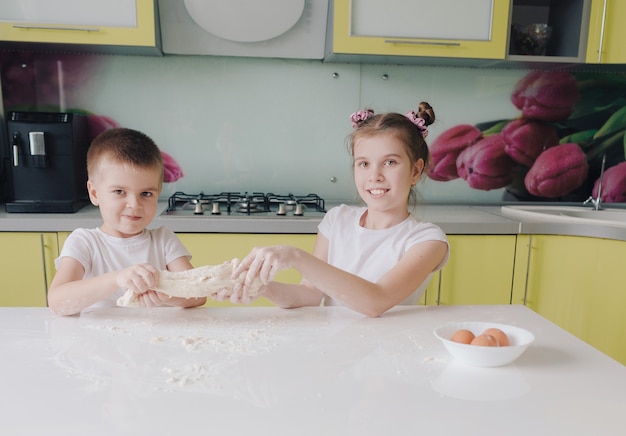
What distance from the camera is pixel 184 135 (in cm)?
244

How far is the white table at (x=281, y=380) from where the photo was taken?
660 mm

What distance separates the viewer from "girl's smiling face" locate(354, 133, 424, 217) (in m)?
1.29

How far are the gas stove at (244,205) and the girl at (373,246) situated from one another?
0.63m

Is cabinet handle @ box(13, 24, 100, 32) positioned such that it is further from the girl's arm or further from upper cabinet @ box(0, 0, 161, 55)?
the girl's arm

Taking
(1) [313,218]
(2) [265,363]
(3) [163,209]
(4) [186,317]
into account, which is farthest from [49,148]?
(2) [265,363]

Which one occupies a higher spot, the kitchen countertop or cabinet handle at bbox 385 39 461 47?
cabinet handle at bbox 385 39 461 47

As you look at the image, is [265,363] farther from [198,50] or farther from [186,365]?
[198,50]

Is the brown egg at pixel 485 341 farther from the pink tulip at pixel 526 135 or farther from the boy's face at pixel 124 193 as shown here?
the pink tulip at pixel 526 135

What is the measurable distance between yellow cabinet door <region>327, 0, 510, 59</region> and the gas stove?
2.19 feet

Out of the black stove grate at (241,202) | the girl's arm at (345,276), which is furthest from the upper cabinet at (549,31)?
the girl's arm at (345,276)

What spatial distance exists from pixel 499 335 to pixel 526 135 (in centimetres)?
192

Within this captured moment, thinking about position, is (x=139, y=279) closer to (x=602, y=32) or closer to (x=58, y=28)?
(x=58, y=28)

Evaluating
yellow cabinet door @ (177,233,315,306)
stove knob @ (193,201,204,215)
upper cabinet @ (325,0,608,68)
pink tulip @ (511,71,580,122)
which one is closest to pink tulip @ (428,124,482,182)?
pink tulip @ (511,71,580,122)

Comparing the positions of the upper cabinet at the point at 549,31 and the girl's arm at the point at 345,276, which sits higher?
the upper cabinet at the point at 549,31
